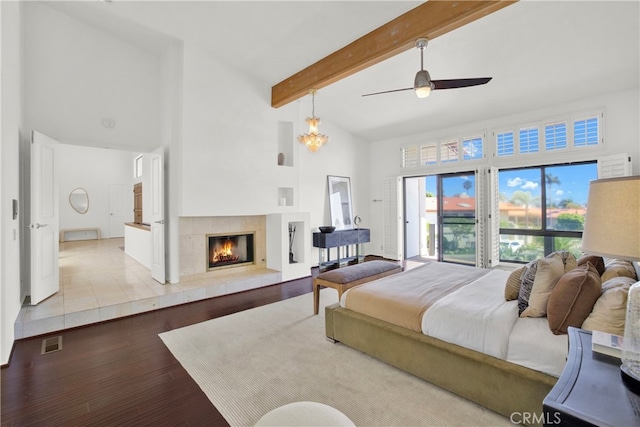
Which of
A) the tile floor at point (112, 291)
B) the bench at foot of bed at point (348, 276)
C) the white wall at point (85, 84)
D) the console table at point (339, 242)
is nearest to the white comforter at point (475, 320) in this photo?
the bench at foot of bed at point (348, 276)

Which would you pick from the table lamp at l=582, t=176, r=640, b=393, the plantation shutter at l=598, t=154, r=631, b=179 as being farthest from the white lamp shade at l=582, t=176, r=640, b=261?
the plantation shutter at l=598, t=154, r=631, b=179

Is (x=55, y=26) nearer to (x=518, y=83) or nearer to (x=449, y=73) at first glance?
(x=449, y=73)

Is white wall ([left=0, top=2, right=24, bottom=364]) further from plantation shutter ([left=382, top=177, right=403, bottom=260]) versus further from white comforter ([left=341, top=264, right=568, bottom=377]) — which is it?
plantation shutter ([left=382, top=177, right=403, bottom=260])

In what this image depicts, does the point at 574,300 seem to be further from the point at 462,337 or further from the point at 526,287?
the point at 462,337

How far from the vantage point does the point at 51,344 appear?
296cm

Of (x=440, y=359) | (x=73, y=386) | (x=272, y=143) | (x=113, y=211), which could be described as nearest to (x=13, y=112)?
(x=73, y=386)

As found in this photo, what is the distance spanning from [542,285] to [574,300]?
0.28 meters

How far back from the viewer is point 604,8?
10.2ft

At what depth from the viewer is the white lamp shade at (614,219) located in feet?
3.59

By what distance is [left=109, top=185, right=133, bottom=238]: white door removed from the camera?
1080cm

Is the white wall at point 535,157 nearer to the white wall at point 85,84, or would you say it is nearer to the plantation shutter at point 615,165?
the plantation shutter at point 615,165

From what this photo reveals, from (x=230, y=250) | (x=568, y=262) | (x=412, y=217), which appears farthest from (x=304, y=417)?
(x=412, y=217)

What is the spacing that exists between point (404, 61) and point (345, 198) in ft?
11.7

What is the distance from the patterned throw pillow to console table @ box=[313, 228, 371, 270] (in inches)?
171
